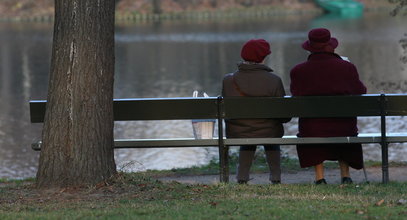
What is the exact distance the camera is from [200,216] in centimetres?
626

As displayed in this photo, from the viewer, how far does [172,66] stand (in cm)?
3056

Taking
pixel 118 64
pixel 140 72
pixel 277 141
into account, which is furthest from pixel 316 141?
pixel 118 64

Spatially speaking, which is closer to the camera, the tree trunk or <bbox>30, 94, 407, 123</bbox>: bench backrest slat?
the tree trunk

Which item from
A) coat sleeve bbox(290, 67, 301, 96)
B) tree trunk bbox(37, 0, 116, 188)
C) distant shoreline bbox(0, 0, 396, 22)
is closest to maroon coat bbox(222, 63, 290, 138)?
coat sleeve bbox(290, 67, 301, 96)

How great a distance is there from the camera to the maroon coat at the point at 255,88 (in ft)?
27.9

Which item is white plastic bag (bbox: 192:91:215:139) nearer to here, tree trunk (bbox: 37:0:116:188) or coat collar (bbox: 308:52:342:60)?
coat collar (bbox: 308:52:342:60)

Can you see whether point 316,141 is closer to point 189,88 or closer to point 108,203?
point 108,203

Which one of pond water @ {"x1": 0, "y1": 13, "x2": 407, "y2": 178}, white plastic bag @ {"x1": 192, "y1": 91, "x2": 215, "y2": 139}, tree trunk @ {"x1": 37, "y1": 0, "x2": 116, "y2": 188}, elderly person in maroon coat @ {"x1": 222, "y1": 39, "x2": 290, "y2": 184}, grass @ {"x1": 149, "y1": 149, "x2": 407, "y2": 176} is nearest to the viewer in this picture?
tree trunk @ {"x1": 37, "y1": 0, "x2": 116, "y2": 188}

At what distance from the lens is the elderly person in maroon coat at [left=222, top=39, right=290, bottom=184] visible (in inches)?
334

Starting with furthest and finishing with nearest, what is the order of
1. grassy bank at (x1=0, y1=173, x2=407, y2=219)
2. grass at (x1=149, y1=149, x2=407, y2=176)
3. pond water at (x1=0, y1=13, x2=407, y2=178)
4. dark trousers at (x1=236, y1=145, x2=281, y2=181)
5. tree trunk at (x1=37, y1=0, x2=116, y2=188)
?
pond water at (x1=0, y1=13, x2=407, y2=178) < grass at (x1=149, y1=149, x2=407, y2=176) < dark trousers at (x1=236, y1=145, x2=281, y2=181) < tree trunk at (x1=37, y1=0, x2=116, y2=188) < grassy bank at (x1=0, y1=173, x2=407, y2=219)

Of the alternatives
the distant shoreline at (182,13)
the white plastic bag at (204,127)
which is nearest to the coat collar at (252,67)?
the white plastic bag at (204,127)

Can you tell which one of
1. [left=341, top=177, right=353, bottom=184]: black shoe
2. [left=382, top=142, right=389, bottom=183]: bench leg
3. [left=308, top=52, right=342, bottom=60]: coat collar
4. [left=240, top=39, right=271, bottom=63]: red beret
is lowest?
[left=341, top=177, right=353, bottom=184]: black shoe

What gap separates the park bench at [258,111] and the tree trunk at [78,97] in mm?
910

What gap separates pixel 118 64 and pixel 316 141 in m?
23.6
